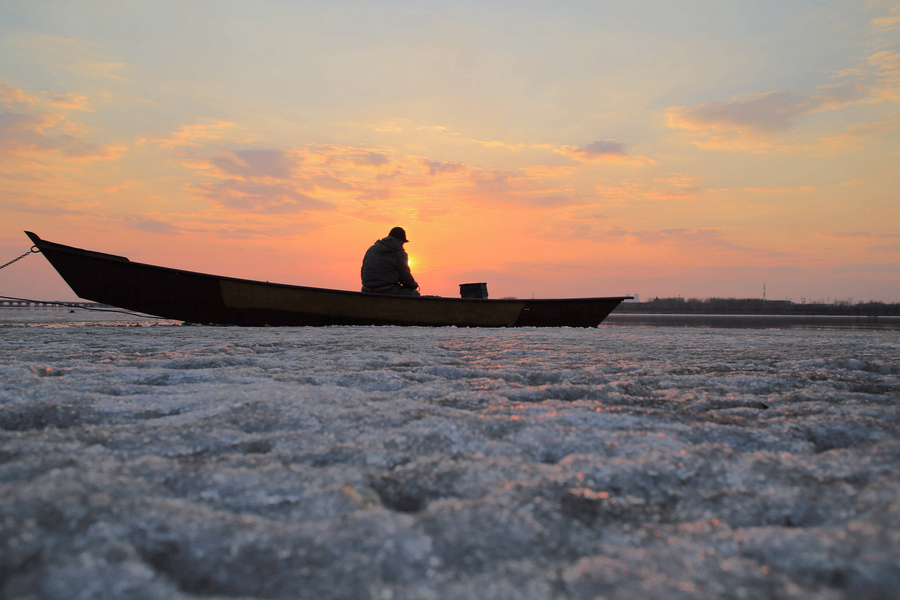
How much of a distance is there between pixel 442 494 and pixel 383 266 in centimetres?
816

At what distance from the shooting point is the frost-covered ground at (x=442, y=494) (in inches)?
26.5

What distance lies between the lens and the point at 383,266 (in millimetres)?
8961

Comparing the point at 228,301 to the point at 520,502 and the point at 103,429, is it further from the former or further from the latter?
the point at 520,502

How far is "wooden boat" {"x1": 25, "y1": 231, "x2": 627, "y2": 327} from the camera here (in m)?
6.74

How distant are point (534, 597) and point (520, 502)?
0.28 m

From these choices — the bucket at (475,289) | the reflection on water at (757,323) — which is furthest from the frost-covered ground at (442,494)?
the reflection on water at (757,323)

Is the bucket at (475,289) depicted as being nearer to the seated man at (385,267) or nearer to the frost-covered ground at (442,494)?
the seated man at (385,267)

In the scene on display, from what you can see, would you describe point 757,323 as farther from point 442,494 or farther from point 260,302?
point 442,494

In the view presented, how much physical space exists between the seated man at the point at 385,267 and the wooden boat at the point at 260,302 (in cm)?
86

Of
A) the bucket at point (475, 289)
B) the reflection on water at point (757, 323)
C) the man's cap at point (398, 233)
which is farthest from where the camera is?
the reflection on water at point (757, 323)

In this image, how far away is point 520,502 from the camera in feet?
3.01

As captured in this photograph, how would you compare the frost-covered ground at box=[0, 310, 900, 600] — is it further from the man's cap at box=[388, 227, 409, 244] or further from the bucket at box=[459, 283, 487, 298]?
the bucket at box=[459, 283, 487, 298]

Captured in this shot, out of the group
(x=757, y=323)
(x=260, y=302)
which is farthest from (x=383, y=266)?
(x=757, y=323)

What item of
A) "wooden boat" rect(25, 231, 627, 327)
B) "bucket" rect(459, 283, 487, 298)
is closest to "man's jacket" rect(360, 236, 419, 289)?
"wooden boat" rect(25, 231, 627, 327)
